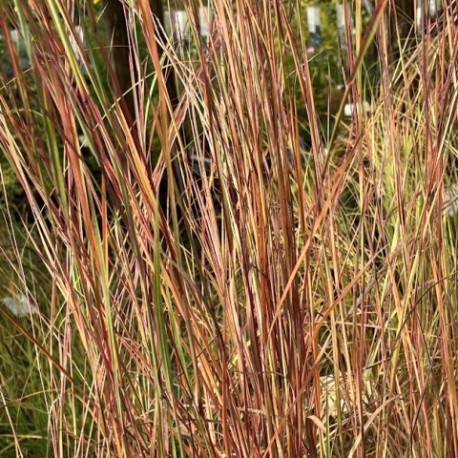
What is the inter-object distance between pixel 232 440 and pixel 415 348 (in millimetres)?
231

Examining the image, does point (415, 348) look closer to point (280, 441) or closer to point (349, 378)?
point (349, 378)

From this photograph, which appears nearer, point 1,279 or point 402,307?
point 402,307

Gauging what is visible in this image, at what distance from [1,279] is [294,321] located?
122cm

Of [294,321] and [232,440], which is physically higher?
[294,321]

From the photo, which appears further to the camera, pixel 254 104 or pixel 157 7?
pixel 157 7

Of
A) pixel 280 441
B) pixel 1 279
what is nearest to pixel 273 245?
pixel 280 441

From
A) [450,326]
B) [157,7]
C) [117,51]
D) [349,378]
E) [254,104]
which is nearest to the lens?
[254,104]

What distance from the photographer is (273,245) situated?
916 mm

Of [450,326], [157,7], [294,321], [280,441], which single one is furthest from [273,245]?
[157,7]

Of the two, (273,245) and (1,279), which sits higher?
(273,245)

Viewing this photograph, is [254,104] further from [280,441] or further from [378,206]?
[280,441]

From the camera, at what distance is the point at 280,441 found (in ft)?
2.83

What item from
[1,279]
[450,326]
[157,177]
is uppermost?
[157,177]

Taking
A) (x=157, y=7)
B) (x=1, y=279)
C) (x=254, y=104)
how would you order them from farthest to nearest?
(x=157, y=7)
(x=1, y=279)
(x=254, y=104)
